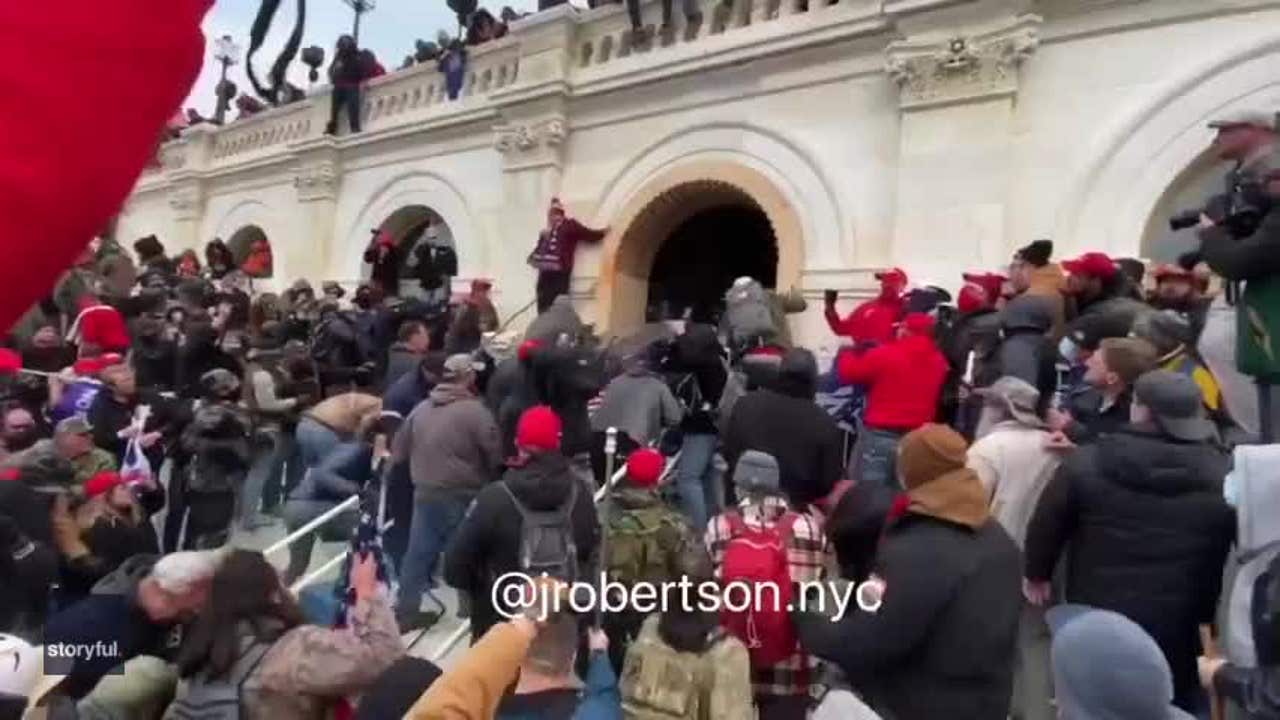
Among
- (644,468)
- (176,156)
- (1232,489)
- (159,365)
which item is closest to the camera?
(1232,489)

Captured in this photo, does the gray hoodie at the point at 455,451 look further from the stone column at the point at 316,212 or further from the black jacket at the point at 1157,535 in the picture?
the stone column at the point at 316,212

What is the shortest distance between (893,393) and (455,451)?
2696 mm

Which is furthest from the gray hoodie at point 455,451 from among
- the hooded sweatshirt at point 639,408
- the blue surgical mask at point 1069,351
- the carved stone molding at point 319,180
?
the carved stone molding at point 319,180

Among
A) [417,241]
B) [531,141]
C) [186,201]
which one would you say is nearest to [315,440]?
[531,141]

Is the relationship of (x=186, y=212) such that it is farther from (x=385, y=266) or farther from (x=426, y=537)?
(x=426, y=537)

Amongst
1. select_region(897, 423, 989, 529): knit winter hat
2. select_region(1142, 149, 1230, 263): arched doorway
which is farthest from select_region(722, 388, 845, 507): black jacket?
select_region(1142, 149, 1230, 263): arched doorway

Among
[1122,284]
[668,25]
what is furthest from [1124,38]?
[668,25]

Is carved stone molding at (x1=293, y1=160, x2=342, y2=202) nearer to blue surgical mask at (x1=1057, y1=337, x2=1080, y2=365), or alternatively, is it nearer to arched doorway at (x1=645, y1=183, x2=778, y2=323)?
arched doorway at (x1=645, y1=183, x2=778, y2=323)

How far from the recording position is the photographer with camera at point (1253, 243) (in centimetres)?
413

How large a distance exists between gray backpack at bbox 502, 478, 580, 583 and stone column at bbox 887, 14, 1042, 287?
21.9ft

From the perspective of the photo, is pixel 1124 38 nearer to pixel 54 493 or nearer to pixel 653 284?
pixel 653 284

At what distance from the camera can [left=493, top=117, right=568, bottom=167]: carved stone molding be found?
575 inches

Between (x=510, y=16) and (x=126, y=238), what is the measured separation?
11812mm

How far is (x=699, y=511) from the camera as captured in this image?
283 inches
